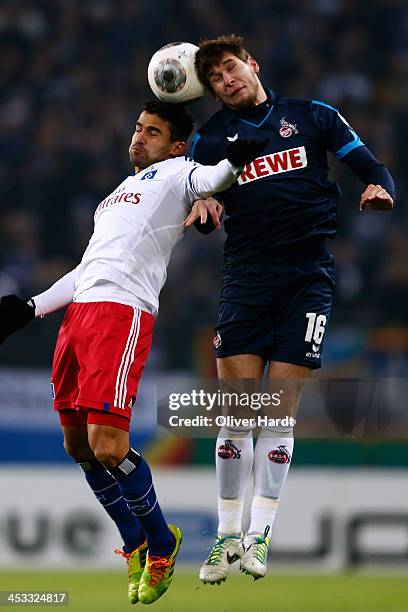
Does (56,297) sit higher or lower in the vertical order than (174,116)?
lower

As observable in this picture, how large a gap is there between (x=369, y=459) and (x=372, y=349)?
1.09 meters

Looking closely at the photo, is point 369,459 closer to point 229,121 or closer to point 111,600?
point 111,600

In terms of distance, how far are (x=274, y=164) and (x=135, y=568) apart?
1.87 m

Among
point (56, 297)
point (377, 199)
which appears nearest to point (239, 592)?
point (56, 297)

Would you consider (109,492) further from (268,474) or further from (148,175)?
(148,175)

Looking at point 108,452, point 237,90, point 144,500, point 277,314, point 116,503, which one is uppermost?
point 237,90

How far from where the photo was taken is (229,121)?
5.40m

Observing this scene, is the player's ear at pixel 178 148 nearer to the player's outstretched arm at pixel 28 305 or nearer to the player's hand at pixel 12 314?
the player's outstretched arm at pixel 28 305

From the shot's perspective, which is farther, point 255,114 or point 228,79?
point 255,114

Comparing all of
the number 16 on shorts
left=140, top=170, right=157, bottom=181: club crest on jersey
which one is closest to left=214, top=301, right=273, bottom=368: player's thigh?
the number 16 on shorts

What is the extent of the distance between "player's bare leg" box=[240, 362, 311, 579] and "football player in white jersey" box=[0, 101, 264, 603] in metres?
0.38

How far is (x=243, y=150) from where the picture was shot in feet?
15.4

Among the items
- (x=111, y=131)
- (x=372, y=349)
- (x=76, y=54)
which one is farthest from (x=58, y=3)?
(x=372, y=349)

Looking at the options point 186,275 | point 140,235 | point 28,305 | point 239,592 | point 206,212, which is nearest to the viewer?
point 206,212
